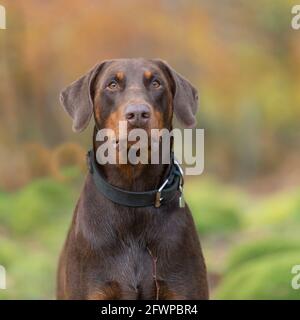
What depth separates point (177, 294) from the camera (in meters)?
4.11

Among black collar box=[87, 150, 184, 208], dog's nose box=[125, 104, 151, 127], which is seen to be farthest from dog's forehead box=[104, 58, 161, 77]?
black collar box=[87, 150, 184, 208]

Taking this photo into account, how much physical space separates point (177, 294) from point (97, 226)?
0.45m

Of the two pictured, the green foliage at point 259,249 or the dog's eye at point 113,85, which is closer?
the dog's eye at point 113,85

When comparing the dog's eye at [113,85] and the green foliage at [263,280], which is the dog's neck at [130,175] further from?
the green foliage at [263,280]

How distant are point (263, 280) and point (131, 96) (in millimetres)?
2137

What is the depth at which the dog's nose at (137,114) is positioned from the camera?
394cm

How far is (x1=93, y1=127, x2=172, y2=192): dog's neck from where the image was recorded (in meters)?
4.17

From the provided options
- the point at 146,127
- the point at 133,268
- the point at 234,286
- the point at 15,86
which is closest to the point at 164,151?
the point at 146,127

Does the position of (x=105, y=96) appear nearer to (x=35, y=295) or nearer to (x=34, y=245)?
(x=35, y=295)
